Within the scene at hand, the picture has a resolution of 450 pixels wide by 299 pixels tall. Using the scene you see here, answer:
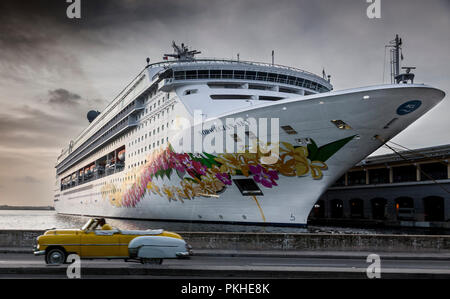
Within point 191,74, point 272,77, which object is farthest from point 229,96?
point 272,77

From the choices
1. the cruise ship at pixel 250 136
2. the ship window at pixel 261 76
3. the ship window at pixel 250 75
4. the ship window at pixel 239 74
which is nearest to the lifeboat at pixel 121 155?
the cruise ship at pixel 250 136

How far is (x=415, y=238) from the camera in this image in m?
15.0

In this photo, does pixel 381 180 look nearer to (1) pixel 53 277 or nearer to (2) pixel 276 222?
(2) pixel 276 222

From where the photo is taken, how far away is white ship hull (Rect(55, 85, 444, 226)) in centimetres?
2103

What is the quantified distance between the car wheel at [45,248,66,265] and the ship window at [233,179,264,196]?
52.5 feet

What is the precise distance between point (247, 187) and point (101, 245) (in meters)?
15.9

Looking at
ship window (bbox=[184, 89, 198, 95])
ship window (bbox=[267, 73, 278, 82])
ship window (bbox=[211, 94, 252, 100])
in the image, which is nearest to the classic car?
ship window (bbox=[211, 94, 252, 100])

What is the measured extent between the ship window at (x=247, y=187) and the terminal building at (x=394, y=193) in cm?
1995

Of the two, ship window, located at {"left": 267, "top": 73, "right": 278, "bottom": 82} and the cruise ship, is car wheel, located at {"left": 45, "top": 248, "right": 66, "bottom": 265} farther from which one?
ship window, located at {"left": 267, "top": 73, "right": 278, "bottom": 82}

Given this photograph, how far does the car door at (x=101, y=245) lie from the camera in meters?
10.0

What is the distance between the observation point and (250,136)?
23906 mm

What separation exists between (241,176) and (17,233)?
13116 millimetres

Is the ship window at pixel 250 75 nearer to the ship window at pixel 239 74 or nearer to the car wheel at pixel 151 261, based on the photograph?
the ship window at pixel 239 74

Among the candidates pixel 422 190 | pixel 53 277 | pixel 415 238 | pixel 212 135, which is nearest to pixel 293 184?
pixel 212 135
